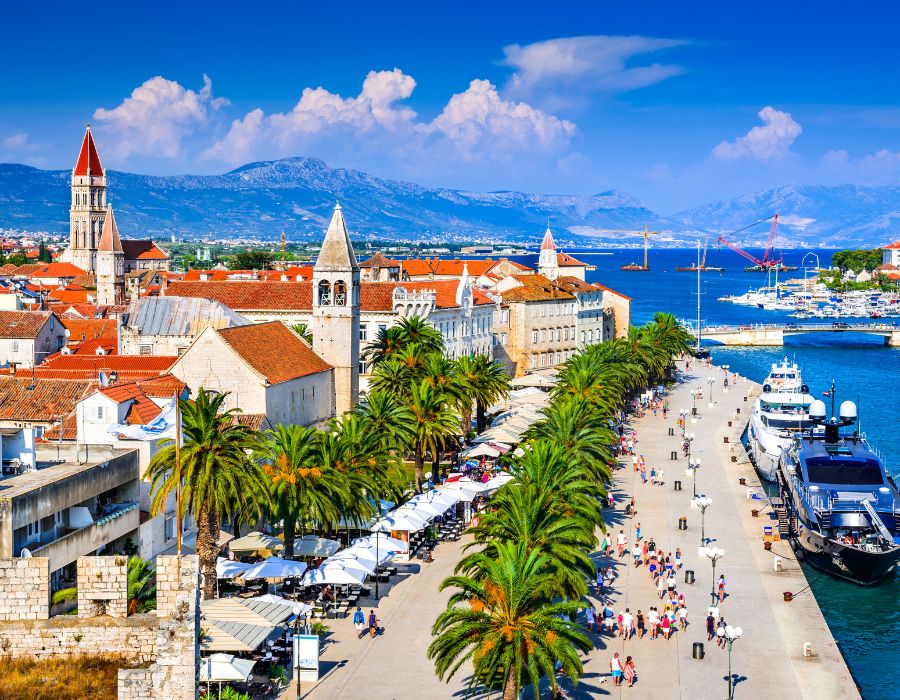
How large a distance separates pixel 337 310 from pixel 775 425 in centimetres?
3056

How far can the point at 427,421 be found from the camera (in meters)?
62.7

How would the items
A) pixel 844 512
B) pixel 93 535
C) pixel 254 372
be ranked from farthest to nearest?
pixel 254 372 < pixel 844 512 < pixel 93 535

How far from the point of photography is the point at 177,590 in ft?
58.1

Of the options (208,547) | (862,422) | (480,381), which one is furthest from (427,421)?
(862,422)

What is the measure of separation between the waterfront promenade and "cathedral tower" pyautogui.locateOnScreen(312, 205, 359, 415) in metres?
17.8

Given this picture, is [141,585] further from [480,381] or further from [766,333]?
[766,333]

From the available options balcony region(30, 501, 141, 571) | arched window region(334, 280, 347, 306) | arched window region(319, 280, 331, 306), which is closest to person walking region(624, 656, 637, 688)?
balcony region(30, 501, 141, 571)

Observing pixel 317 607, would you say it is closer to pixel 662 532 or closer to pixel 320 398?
pixel 662 532

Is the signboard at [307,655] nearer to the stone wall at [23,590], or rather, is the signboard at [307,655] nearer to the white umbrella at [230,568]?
the white umbrella at [230,568]

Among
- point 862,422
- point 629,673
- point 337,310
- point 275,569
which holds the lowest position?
point 629,673

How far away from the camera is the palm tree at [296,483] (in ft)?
148

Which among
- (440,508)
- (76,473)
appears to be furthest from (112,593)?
(440,508)

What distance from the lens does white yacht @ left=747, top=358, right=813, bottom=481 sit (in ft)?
247

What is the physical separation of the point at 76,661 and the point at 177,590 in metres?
1.72
